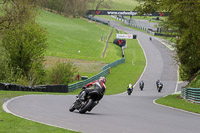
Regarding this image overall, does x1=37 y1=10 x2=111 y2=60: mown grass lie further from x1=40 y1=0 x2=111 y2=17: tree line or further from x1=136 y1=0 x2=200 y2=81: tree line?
x1=136 y1=0 x2=200 y2=81: tree line

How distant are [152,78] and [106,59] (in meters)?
14.8

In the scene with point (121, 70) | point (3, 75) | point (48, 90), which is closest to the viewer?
point (48, 90)

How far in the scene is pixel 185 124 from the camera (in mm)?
12602

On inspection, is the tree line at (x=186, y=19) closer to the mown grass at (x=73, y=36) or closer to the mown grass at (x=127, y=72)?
the mown grass at (x=127, y=72)

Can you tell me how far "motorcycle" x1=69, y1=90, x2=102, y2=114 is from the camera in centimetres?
1380

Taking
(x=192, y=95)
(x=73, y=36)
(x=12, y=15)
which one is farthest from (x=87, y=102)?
(x=73, y=36)

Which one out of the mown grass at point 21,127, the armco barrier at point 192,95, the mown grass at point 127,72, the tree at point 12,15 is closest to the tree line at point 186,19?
the armco barrier at point 192,95

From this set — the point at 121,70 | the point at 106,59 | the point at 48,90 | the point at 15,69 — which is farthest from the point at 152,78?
the point at 48,90

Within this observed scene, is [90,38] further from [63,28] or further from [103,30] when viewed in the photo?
[103,30]

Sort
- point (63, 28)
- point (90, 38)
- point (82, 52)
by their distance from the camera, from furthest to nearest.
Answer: point (63, 28) → point (90, 38) → point (82, 52)

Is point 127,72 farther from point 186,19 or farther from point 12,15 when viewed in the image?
point 186,19

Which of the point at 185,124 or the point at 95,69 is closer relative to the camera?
the point at 185,124

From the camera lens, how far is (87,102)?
45.8ft

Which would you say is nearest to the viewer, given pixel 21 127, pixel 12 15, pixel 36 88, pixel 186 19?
pixel 21 127
